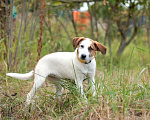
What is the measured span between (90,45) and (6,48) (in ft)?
7.53

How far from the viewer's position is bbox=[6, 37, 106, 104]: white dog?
3104 mm

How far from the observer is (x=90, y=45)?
3.09 meters

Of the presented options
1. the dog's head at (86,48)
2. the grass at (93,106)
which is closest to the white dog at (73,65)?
the dog's head at (86,48)

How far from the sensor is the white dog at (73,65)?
3104 mm

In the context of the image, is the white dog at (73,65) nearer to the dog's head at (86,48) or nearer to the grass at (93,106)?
the dog's head at (86,48)

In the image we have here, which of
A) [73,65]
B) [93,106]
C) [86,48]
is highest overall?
[86,48]

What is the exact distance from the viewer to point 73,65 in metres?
3.16

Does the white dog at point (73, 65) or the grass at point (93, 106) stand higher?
the white dog at point (73, 65)

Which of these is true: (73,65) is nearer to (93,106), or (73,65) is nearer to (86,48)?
(86,48)

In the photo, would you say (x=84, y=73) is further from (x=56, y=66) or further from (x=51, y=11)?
(x=51, y=11)

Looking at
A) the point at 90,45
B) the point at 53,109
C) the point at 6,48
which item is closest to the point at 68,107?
the point at 53,109

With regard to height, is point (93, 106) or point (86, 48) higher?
point (86, 48)

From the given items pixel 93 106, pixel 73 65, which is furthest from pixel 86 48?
pixel 93 106

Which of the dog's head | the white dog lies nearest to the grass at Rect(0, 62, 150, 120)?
the white dog
